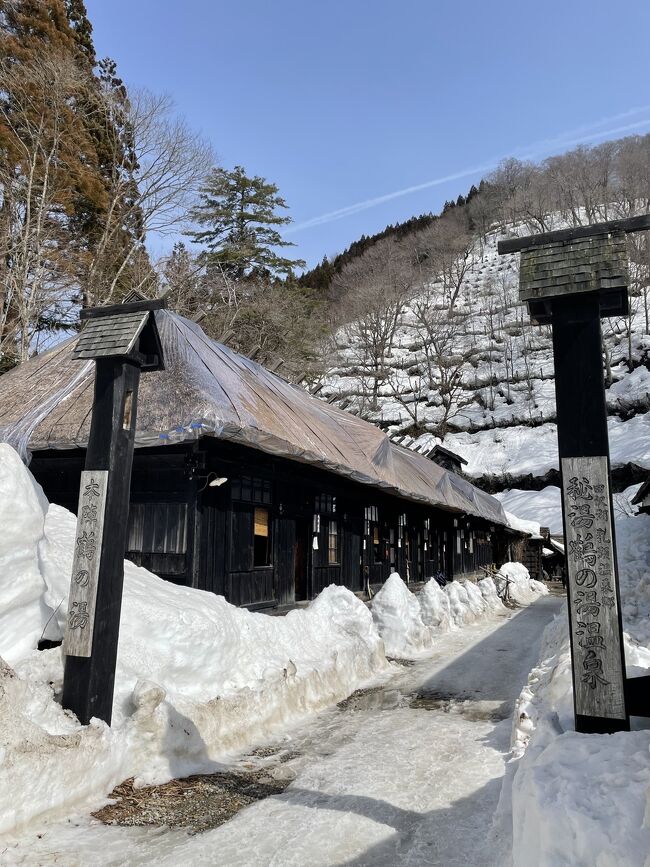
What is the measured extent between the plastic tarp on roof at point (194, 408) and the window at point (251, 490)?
1.17 metres

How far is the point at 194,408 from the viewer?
853 cm

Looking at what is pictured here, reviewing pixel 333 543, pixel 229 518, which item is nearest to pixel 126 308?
pixel 229 518

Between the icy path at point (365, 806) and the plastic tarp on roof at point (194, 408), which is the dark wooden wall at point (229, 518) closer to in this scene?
the plastic tarp on roof at point (194, 408)

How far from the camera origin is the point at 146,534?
9656mm

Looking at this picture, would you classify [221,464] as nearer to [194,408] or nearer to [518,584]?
[194,408]

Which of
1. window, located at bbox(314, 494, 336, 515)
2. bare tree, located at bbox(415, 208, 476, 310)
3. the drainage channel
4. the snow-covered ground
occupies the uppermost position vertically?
bare tree, located at bbox(415, 208, 476, 310)

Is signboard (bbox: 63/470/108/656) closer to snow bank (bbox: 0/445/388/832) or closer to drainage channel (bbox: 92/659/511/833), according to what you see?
snow bank (bbox: 0/445/388/832)

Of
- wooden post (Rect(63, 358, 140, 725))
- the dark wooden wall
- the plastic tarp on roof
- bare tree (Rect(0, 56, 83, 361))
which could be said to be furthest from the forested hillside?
wooden post (Rect(63, 358, 140, 725))

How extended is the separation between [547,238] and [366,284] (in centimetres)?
5018

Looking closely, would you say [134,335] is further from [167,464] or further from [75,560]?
[167,464]

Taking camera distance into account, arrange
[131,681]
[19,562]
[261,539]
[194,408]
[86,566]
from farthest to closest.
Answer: [261,539] → [194,408] → [19,562] → [131,681] → [86,566]

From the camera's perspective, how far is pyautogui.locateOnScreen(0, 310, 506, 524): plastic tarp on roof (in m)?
8.59

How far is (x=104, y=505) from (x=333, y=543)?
9.20 m

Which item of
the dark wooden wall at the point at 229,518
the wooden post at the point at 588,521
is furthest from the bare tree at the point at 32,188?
the wooden post at the point at 588,521
